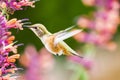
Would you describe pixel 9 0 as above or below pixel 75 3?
above

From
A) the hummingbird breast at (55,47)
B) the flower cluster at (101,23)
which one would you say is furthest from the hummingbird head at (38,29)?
the flower cluster at (101,23)

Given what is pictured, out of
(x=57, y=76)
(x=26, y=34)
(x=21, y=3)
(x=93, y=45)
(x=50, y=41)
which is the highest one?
(x=21, y=3)

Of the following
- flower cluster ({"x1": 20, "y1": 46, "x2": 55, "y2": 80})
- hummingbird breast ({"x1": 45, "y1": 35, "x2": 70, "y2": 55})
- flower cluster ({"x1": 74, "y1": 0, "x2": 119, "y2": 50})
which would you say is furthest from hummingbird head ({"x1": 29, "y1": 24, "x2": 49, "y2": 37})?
flower cluster ({"x1": 74, "y1": 0, "x2": 119, "y2": 50})

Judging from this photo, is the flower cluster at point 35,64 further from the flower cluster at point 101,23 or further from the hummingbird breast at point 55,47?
the hummingbird breast at point 55,47

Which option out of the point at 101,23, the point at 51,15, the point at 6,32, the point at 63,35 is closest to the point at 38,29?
the point at 63,35

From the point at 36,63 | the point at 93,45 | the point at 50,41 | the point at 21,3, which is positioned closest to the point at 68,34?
the point at 50,41

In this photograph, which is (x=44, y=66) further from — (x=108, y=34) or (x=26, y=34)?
(x=26, y=34)

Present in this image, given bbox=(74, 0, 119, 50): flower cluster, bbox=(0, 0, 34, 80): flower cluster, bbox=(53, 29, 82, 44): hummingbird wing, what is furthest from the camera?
bbox=(74, 0, 119, 50): flower cluster

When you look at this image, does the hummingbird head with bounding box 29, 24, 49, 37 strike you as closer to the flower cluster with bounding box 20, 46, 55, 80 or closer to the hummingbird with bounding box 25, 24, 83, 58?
the hummingbird with bounding box 25, 24, 83, 58

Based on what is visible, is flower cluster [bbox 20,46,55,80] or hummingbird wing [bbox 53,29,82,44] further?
flower cluster [bbox 20,46,55,80]
